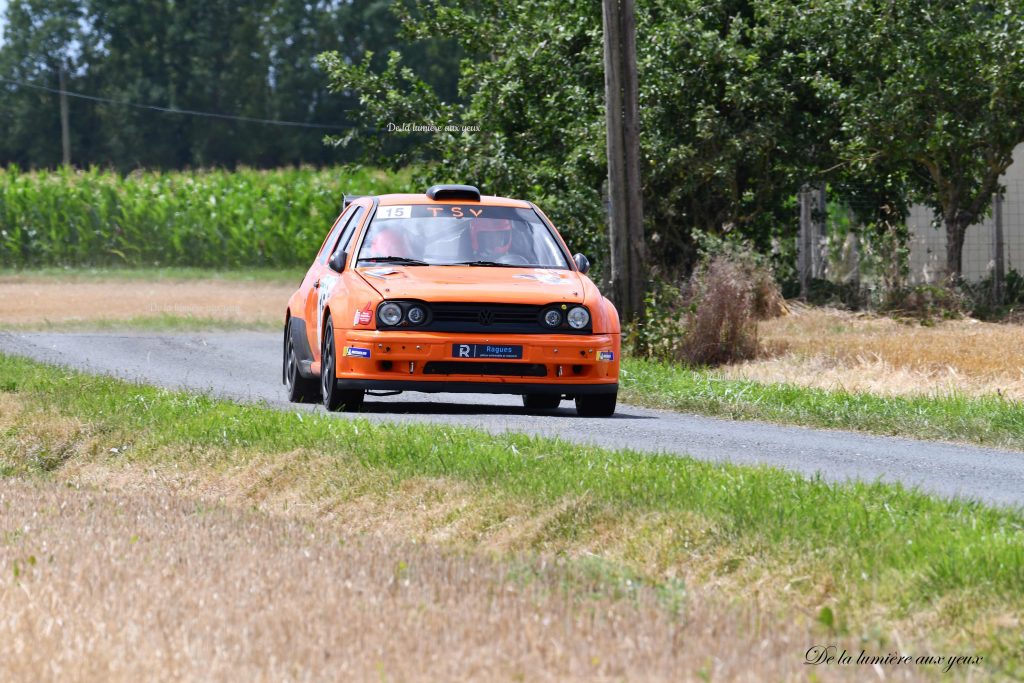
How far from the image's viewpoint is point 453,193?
14883mm

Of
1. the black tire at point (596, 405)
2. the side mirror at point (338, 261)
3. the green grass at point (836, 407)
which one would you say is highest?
the side mirror at point (338, 261)

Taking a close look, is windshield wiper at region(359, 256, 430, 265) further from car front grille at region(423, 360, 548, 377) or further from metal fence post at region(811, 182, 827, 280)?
metal fence post at region(811, 182, 827, 280)

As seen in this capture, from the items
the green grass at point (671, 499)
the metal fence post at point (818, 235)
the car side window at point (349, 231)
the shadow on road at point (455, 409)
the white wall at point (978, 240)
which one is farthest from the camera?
the metal fence post at point (818, 235)

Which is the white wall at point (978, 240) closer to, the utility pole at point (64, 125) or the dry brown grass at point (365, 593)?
the dry brown grass at point (365, 593)

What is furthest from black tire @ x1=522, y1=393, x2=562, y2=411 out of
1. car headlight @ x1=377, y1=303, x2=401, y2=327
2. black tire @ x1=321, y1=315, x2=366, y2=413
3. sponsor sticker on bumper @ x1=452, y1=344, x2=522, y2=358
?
car headlight @ x1=377, y1=303, x2=401, y2=327

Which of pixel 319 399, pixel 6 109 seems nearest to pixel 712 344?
pixel 319 399

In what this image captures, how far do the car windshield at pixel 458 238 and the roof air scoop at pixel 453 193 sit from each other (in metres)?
0.17

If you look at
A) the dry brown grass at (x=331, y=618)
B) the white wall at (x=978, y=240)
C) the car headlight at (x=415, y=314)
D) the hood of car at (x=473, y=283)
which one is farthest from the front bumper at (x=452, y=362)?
the white wall at (x=978, y=240)

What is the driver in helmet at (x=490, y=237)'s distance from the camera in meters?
14.3

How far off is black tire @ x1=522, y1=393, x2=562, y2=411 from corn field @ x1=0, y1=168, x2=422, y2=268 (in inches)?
1263

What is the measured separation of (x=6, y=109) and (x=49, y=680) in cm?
8519

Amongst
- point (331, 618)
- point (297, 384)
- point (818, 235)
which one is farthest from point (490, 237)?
point (818, 235)

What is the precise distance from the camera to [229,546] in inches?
309

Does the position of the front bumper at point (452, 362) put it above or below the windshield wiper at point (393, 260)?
below
